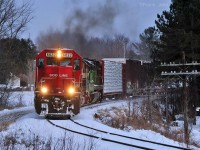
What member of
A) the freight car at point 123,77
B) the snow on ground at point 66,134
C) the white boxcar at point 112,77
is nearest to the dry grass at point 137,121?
the snow on ground at point 66,134

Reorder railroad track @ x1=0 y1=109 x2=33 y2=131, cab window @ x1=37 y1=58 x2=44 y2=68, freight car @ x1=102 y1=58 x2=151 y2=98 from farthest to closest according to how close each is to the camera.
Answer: freight car @ x1=102 y1=58 x2=151 y2=98, cab window @ x1=37 y1=58 x2=44 y2=68, railroad track @ x1=0 y1=109 x2=33 y2=131

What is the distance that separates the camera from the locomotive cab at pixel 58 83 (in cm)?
1914

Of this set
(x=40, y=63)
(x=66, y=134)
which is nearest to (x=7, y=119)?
(x=40, y=63)

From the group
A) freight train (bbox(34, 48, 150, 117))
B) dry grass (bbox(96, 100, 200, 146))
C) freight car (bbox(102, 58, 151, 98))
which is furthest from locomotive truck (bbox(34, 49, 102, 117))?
freight car (bbox(102, 58, 151, 98))

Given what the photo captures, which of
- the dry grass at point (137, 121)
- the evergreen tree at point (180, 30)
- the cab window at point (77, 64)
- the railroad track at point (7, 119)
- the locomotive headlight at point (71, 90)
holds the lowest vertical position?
the dry grass at point (137, 121)

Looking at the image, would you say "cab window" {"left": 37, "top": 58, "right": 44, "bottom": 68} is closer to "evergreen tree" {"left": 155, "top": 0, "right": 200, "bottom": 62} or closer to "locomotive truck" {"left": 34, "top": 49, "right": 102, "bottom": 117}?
"locomotive truck" {"left": 34, "top": 49, "right": 102, "bottom": 117}

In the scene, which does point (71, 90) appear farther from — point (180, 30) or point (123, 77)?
point (123, 77)

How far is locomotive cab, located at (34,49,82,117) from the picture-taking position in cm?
1914

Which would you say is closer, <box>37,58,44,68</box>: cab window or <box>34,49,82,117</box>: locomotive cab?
<box>34,49,82,117</box>: locomotive cab

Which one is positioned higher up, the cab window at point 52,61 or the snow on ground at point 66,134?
the cab window at point 52,61

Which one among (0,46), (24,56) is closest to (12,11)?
(0,46)

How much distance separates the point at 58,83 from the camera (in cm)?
1955

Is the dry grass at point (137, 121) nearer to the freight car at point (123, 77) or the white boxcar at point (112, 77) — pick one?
the white boxcar at point (112, 77)

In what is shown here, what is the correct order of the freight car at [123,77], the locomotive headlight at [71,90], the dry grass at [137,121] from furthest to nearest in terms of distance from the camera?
the freight car at [123,77] < the locomotive headlight at [71,90] < the dry grass at [137,121]
